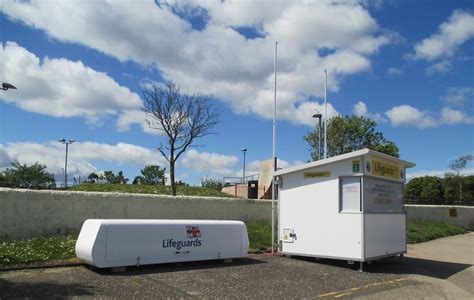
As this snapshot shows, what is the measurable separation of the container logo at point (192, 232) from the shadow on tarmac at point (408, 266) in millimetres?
3848

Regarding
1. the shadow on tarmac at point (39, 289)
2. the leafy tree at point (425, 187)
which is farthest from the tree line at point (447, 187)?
the shadow on tarmac at point (39, 289)

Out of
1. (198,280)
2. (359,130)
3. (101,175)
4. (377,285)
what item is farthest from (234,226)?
(101,175)

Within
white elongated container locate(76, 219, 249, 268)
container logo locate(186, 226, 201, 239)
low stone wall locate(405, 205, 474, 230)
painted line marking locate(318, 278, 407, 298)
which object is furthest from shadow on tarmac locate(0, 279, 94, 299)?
low stone wall locate(405, 205, 474, 230)

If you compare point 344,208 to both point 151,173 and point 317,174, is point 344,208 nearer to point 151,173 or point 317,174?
point 317,174

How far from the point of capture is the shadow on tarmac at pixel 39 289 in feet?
26.5

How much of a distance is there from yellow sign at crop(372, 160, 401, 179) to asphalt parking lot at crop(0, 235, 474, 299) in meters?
2.72

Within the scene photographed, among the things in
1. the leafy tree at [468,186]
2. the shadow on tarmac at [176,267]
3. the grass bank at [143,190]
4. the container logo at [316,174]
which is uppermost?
the leafy tree at [468,186]

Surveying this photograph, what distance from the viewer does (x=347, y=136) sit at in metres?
40.5

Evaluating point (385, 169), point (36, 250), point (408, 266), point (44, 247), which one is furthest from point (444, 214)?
point (36, 250)

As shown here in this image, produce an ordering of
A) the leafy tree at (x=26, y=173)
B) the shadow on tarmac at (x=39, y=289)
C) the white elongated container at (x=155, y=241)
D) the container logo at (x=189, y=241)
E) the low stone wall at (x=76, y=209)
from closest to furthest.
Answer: the shadow on tarmac at (x=39, y=289), the white elongated container at (x=155, y=241), the container logo at (x=189, y=241), the low stone wall at (x=76, y=209), the leafy tree at (x=26, y=173)

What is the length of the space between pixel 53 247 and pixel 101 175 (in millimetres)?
74679

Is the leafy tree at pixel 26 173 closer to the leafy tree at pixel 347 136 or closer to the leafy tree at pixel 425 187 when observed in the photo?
the leafy tree at pixel 347 136

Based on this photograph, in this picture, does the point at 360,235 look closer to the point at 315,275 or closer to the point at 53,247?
the point at 315,275

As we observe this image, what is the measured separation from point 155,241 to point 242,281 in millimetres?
2349
